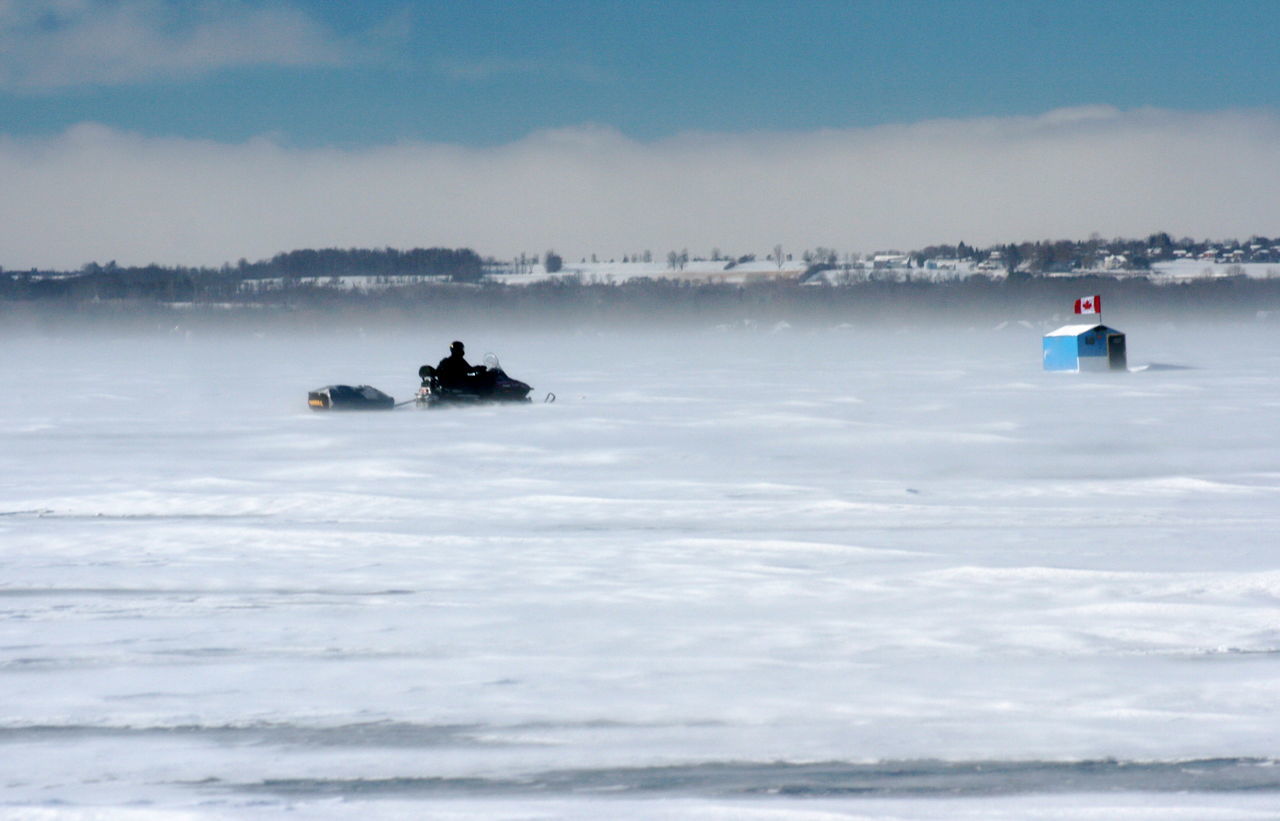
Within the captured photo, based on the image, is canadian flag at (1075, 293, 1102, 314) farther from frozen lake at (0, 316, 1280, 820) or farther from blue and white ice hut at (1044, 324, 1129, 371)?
frozen lake at (0, 316, 1280, 820)

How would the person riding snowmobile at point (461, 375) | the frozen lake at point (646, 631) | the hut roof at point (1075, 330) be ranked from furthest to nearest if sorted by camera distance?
1. the hut roof at point (1075, 330)
2. the person riding snowmobile at point (461, 375)
3. the frozen lake at point (646, 631)

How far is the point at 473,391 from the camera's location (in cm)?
2675

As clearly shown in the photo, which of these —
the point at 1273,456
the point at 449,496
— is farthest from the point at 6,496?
the point at 1273,456

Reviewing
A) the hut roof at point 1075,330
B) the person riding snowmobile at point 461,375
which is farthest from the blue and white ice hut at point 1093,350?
the person riding snowmobile at point 461,375

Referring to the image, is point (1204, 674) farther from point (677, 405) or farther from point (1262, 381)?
point (1262, 381)

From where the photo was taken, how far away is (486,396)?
88.1 ft

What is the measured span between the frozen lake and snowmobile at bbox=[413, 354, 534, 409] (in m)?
7.66

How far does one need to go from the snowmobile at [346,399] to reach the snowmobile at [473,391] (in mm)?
684

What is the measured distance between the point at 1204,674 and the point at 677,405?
66.9ft

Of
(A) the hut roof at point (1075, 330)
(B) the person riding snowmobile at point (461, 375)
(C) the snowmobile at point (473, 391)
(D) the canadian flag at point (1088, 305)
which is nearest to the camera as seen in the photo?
(C) the snowmobile at point (473, 391)

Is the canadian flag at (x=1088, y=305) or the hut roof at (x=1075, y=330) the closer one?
the hut roof at (x=1075, y=330)

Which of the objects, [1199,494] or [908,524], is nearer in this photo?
[908,524]

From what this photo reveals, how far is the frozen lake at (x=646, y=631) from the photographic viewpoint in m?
5.31

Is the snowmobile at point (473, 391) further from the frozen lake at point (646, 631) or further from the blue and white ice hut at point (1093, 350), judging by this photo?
the blue and white ice hut at point (1093, 350)
